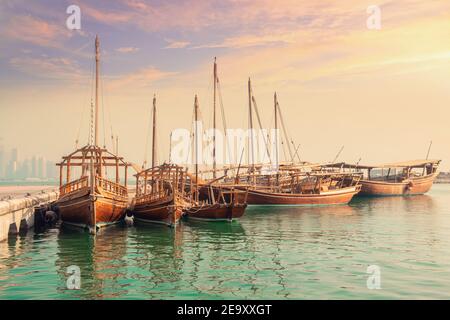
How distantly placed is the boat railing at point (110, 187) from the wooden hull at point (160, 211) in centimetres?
169

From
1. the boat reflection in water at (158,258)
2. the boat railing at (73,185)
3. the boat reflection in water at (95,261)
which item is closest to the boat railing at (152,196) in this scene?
the boat reflection in water at (158,258)

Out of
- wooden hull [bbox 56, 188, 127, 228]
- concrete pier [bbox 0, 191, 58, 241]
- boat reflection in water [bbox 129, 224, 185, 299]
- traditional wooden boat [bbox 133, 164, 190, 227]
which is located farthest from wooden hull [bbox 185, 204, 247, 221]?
concrete pier [bbox 0, 191, 58, 241]

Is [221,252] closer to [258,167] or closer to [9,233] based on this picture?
[9,233]

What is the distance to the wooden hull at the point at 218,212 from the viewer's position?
34.2 m

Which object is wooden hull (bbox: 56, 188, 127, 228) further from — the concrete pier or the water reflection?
the water reflection

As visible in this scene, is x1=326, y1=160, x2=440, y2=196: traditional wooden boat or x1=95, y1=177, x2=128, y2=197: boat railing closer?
x1=95, y1=177, x2=128, y2=197: boat railing

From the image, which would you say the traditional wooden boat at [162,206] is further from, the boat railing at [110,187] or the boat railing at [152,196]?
the boat railing at [110,187]

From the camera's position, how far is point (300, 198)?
182 feet

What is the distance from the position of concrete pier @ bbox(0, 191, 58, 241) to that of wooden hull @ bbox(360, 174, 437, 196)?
58.5 m

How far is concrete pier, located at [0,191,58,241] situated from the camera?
986 inches

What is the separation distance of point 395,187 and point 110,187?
63745 mm

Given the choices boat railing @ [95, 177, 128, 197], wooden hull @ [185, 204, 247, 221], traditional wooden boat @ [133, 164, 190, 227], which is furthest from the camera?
wooden hull @ [185, 204, 247, 221]

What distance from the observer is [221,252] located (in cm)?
2180
